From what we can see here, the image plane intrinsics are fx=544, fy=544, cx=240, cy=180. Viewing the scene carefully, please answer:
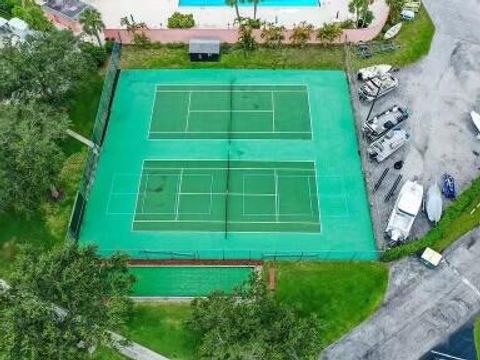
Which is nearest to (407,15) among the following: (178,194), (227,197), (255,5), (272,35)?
(272,35)

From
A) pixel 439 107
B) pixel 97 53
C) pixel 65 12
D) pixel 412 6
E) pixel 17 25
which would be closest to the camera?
pixel 439 107

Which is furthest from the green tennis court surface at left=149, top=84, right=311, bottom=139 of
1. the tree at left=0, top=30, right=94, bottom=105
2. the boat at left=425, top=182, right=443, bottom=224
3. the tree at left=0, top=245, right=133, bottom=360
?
the tree at left=0, top=245, right=133, bottom=360

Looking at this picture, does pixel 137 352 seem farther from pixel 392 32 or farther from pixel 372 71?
pixel 392 32

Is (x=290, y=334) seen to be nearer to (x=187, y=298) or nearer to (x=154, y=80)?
(x=187, y=298)

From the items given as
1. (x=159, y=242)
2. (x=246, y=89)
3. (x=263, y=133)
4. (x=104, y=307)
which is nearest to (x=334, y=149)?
(x=263, y=133)

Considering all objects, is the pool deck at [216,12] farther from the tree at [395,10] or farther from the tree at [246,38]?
the tree at [246,38]

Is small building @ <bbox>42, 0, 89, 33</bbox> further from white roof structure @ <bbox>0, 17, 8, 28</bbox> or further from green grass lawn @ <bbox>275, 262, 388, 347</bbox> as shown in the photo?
green grass lawn @ <bbox>275, 262, 388, 347</bbox>

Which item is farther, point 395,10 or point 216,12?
point 216,12

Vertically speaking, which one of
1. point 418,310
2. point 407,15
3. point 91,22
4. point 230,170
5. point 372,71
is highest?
point 407,15
